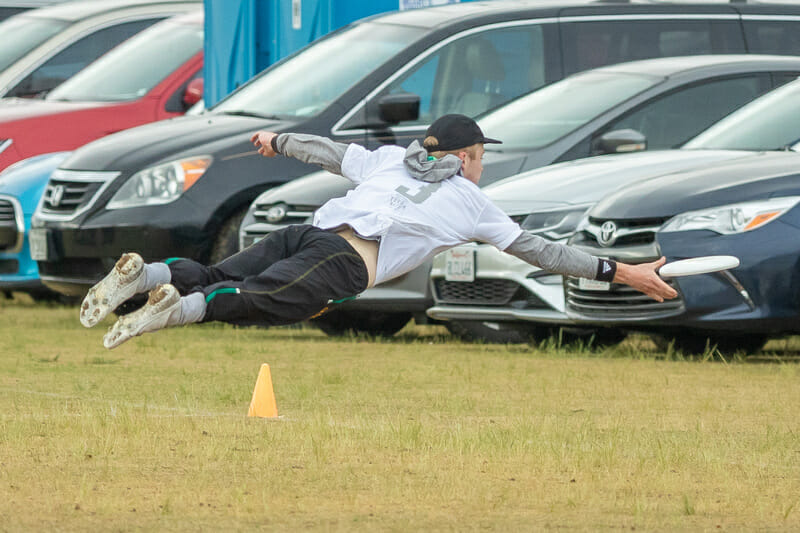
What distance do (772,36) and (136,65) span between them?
550 centimetres

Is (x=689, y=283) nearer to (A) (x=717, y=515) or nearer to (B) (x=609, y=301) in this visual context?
(B) (x=609, y=301)

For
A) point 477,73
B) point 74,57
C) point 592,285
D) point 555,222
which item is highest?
point 477,73

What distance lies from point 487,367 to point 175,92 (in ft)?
21.1

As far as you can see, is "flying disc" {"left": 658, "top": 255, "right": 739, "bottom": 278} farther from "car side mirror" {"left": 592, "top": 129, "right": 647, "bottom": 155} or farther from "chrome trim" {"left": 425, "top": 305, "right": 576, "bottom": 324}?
"car side mirror" {"left": 592, "top": 129, "right": 647, "bottom": 155}

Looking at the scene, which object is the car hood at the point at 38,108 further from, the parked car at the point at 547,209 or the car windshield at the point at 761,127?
the car windshield at the point at 761,127

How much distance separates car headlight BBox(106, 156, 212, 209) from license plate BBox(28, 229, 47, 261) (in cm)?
62

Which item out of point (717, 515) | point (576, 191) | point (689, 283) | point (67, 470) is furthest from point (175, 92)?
point (717, 515)

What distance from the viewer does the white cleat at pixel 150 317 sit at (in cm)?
693

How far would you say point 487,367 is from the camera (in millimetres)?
9539

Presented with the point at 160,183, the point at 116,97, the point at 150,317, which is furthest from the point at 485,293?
the point at 116,97

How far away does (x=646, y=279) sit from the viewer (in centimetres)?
758

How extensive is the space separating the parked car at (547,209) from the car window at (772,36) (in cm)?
259

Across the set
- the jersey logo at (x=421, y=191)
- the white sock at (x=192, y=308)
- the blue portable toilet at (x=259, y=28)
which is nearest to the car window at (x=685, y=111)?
the jersey logo at (x=421, y=191)

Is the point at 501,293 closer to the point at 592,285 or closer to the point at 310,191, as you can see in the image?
the point at 592,285
